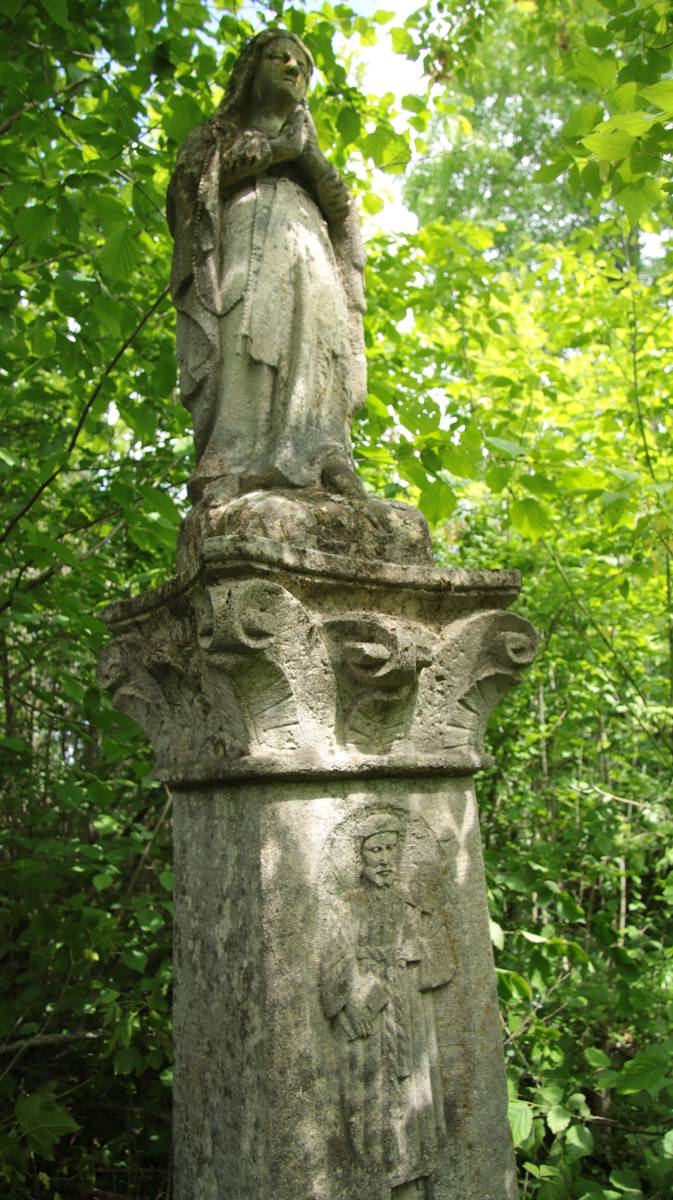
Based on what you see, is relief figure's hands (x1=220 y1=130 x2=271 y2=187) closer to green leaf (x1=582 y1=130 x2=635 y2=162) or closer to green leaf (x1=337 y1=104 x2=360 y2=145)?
green leaf (x1=582 y1=130 x2=635 y2=162)

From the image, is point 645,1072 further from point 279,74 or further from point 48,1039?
point 279,74

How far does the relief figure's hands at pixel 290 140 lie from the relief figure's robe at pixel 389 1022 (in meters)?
2.31

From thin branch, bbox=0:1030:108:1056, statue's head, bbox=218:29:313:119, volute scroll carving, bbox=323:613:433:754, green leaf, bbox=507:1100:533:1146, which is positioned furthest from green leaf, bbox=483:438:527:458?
thin branch, bbox=0:1030:108:1056

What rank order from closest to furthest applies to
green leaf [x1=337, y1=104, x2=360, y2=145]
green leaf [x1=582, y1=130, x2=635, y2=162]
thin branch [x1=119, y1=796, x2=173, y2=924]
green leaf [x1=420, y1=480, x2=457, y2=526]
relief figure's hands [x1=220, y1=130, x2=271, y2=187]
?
1. green leaf [x1=582, y1=130, x2=635, y2=162]
2. relief figure's hands [x1=220, y1=130, x2=271, y2=187]
3. green leaf [x1=420, y1=480, x2=457, y2=526]
4. green leaf [x1=337, y1=104, x2=360, y2=145]
5. thin branch [x1=119, y1=796, x2=173, y2=924]

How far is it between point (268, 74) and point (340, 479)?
1484mm

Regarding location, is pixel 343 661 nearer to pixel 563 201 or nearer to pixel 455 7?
pixel 455 7

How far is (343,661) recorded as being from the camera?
246cm

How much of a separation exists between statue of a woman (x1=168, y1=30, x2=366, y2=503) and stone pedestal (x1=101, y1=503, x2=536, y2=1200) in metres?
0.43

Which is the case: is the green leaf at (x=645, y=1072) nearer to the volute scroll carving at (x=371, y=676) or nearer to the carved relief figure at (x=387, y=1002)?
the carved relief figure at (x=387, y=1002)

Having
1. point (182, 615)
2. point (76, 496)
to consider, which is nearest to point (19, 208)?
point (76, 496)

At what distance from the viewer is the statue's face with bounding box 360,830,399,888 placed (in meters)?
2.41

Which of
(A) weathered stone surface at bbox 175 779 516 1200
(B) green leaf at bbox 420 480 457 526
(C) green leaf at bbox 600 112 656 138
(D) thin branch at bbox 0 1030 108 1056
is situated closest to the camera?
(A) weathered stone surface at bbox 175 779 516 1200

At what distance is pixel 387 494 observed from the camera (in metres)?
5.82

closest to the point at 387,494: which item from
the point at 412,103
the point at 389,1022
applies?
the point at 412,103
